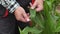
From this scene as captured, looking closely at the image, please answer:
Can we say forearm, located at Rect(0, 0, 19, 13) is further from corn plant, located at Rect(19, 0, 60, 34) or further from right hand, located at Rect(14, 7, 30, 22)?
corn plant, located at Rect(19, 0, 60, 34)

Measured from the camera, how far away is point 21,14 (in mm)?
1562

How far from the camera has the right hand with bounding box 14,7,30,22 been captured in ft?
5.10

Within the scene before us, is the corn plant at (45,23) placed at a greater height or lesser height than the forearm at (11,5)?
lesser

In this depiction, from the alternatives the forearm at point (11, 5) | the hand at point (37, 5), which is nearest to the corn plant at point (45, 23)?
the hand at point (37, 5)

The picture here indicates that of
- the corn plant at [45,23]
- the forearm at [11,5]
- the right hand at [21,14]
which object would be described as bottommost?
the corn plant at [45,23]

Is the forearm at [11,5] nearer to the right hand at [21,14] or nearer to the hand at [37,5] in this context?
the right hand at [21,14]

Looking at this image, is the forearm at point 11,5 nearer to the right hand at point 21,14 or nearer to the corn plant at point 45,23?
the right hand at point 21,14

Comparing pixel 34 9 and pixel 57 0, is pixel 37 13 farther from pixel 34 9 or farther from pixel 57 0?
pixel 57 0

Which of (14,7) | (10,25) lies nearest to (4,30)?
(10,25)

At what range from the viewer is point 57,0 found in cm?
226

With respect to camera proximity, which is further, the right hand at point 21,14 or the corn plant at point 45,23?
the corn plant at point 45,23

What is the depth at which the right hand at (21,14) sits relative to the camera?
61.2 inches

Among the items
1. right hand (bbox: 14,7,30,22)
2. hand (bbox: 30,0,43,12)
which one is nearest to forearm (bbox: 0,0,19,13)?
right hand (bbox: 14,7,30,22)

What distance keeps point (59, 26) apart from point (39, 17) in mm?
164
